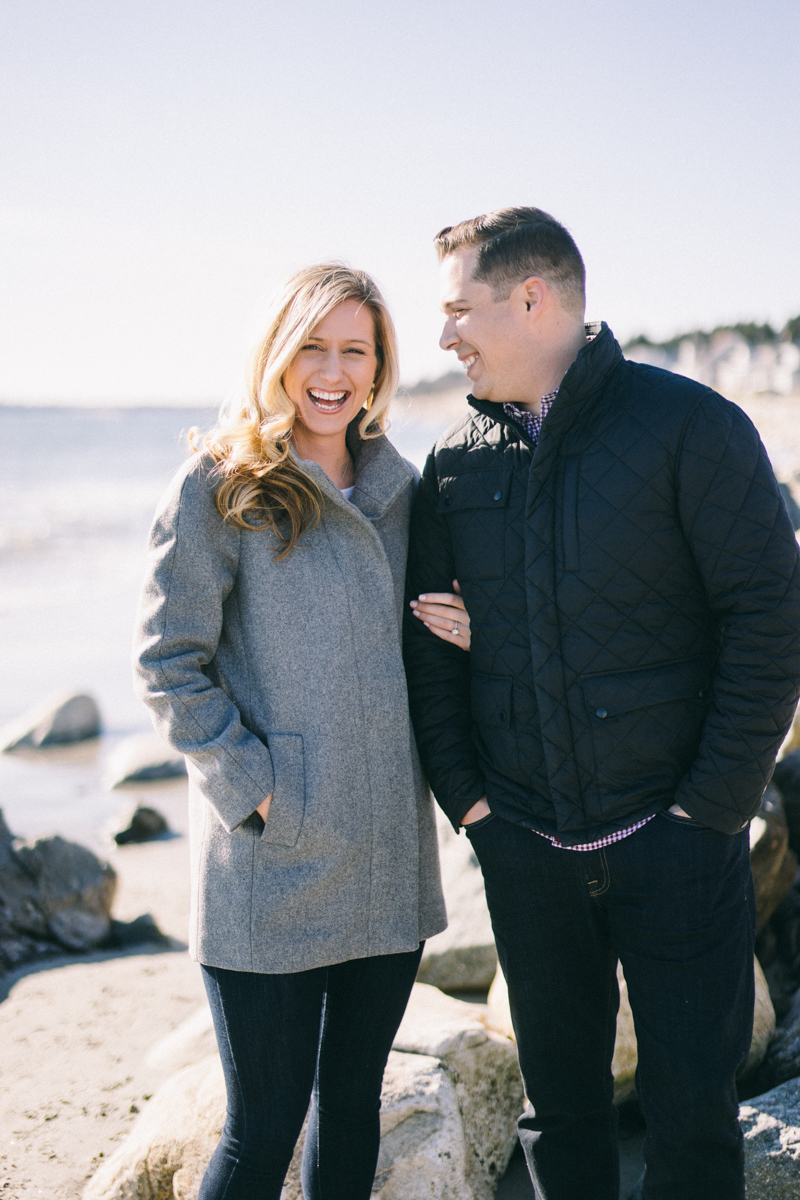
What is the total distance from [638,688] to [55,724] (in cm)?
651

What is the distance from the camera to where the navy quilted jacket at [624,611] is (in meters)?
2.05

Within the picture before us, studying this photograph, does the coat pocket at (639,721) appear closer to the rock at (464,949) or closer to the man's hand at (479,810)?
the man's hand at (479,810)

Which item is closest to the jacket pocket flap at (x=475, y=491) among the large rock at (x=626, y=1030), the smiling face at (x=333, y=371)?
the smiling face at (x=333, y=371)

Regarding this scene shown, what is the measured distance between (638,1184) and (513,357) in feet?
7.15

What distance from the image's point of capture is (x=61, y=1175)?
2.85 meters

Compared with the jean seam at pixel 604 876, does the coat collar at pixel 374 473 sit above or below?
above

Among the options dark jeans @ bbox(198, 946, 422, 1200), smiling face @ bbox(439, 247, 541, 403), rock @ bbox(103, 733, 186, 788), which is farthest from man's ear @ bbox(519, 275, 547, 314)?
rock @ bbox(103, 733, 186, 788)

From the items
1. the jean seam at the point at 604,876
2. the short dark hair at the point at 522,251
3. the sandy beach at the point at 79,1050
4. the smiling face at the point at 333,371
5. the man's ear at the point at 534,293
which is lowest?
the sandy beach at the point at 79,1050

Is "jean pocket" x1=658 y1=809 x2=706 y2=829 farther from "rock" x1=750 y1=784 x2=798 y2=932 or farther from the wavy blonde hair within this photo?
"rock" x1=750 y1=784 x2=798 y2=932

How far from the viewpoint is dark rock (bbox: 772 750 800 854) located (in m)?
3.80

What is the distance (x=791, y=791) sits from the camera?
385cm

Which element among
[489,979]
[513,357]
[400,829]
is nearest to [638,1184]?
[489,979]

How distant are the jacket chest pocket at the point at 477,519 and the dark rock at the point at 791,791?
2087 mm

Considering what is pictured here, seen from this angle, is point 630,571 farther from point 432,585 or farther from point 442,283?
point 442,283
